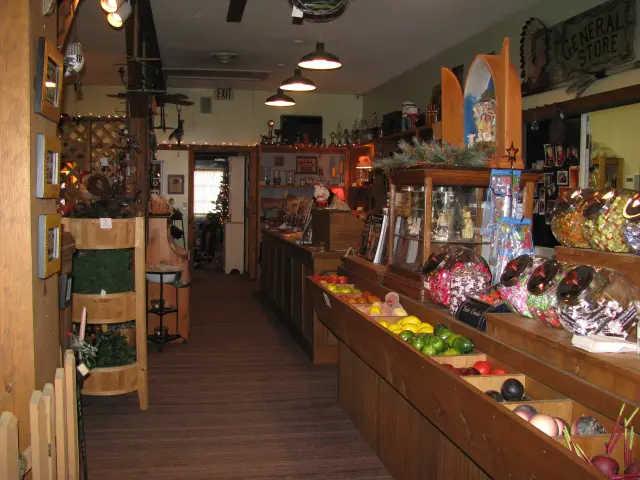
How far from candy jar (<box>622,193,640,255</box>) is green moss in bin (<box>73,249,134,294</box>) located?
3.34 metres

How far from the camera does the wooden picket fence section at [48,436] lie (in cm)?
159

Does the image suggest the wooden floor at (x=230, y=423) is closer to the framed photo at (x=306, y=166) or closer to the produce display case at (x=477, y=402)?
the produce display case at (x=477, y=402)

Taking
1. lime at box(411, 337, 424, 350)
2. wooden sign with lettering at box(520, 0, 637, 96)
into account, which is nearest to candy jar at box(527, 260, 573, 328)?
lime at box(411, 337, 424, 350)

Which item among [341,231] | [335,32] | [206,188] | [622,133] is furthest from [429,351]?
[206,188]

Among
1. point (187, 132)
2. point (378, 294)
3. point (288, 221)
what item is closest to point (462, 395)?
point (378, 294)

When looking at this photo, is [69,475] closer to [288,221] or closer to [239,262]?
[288,221]

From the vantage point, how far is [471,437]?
6.71ft

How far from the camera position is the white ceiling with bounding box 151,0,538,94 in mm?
6402

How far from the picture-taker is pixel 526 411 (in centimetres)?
201

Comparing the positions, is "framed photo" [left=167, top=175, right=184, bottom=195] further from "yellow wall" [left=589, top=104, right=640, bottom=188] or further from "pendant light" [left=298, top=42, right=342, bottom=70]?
"yellow wall" [left=589, top=104, right=640, bottom=188]

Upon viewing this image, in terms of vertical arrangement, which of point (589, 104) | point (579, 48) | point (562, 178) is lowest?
point (562, 178)

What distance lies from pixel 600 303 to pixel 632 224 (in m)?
0.31

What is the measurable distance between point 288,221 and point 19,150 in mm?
7047

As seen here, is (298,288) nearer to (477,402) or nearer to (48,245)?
(48,245)
